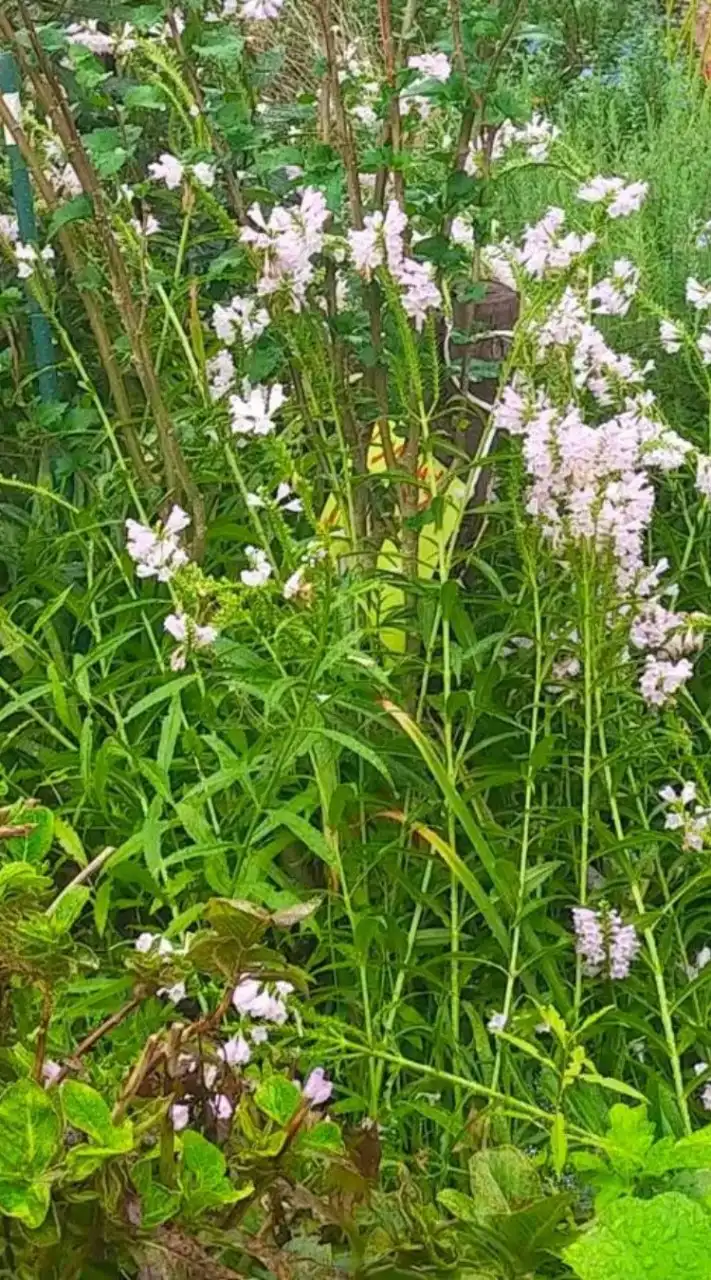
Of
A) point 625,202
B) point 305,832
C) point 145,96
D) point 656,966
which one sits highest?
point 145,96

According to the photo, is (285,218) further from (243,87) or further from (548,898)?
(548,898)

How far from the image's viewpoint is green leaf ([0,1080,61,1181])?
32.4 inches

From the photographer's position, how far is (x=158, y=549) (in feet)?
5.43

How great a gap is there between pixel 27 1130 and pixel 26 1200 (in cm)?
4

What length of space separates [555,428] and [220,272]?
0.72m

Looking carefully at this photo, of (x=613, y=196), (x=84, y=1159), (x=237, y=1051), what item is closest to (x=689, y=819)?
(x=237, y=1051)

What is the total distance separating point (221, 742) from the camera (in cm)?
171

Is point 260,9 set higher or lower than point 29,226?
higher

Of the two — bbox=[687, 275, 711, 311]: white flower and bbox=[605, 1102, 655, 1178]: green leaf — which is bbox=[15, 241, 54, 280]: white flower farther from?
bbox=[605, 1102, 655, 1178]: green leaf

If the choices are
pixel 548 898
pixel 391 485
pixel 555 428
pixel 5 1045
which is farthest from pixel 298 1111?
pixel 391 485

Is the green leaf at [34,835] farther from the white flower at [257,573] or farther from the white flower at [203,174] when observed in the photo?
the white flower at [203,174]

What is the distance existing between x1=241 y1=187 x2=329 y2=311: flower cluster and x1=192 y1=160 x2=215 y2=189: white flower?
26 cm

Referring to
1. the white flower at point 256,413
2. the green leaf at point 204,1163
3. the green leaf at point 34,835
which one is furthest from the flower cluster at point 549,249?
the green leaf at point 204,1163

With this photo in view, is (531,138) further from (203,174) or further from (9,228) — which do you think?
(9,228)
